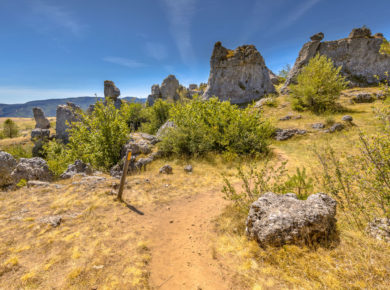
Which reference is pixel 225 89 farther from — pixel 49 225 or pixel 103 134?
pixel 49 225

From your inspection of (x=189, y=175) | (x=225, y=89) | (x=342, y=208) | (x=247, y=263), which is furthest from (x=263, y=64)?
(x=247, y=263)

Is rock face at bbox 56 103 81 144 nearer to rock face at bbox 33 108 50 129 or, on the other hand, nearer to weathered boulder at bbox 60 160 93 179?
rock face at bbox 33 108 50 129

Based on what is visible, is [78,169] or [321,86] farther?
[321,86]

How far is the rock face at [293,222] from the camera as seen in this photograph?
4.28m

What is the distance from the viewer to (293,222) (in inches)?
172

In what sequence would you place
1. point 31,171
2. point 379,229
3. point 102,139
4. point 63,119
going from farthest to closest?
point 63,119, point 102,139, point 31,171, point 379,229

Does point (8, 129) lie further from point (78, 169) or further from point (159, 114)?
point (78, 169)

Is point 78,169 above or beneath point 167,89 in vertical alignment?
beneath

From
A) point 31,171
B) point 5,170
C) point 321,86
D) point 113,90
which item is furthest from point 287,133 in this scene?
point 113,90

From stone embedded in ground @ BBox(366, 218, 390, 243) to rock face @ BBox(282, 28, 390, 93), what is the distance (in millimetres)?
38989

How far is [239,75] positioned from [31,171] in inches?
1565

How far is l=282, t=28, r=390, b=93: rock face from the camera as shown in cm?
3347

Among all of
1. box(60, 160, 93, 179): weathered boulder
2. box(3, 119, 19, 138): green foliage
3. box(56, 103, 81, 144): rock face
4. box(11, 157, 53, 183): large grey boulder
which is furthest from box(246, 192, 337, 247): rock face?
box(3, 119, 19, 138): green foliage

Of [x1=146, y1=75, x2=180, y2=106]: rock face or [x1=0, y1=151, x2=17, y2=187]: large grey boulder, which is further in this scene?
[x1=146, y1=75, x2=180, y2=106]: rock face
